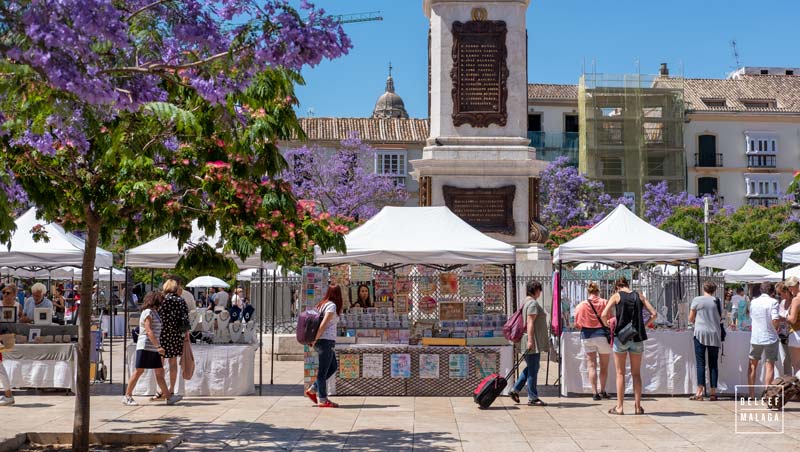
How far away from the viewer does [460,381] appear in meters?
15.1

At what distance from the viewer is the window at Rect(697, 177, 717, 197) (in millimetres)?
69375

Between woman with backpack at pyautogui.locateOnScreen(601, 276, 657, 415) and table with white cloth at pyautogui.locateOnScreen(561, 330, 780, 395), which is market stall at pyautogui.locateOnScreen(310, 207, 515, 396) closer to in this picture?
table with white cloth at pyautogui.locateOnScreen(561, 330, 780, 395)

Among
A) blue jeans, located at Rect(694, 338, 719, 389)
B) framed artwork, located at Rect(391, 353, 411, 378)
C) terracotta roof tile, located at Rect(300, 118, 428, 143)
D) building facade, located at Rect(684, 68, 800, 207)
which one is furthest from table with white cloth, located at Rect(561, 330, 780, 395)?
building facade, located at Rect(684, 68, 800, 207)

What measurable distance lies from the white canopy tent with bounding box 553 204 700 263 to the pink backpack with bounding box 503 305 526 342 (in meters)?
1.83

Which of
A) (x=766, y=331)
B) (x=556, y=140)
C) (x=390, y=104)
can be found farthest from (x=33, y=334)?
(x=390, y=104)

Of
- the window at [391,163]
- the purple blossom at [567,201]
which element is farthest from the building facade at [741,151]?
the window at [391,163]

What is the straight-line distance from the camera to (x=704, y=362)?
14.9 m

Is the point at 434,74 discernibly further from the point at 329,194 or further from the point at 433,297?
the point at 329,194

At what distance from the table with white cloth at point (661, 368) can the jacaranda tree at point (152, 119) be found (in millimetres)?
4858

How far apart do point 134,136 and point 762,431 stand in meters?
7.18

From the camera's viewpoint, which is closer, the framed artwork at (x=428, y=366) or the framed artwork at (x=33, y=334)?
the framed artwork at (x=428, y=366)

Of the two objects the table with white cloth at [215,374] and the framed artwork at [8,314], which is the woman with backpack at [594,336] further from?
the framed artwork at [8,314]

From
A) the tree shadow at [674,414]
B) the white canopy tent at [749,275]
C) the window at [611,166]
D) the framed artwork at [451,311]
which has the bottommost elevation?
the tree shadow at [674,414]

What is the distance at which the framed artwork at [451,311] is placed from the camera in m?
15.6
